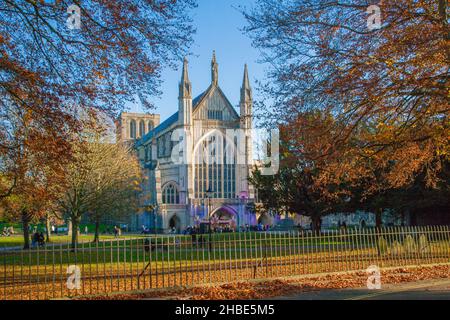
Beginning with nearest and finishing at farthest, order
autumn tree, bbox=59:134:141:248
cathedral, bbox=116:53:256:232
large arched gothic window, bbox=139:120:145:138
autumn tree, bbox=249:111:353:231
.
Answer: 1. autumn tree, bbox=249:111:353:231
2. autumn tree, bbox=59:134:141:248
3. cathedral, bbox=116:53:256:232
4. large arched gothic window, bbox=139:120:145:138

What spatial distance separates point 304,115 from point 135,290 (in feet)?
21.8

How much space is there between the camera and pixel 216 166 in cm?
7825

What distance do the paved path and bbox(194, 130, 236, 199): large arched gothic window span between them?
213 ft

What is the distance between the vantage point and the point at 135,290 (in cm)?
1189

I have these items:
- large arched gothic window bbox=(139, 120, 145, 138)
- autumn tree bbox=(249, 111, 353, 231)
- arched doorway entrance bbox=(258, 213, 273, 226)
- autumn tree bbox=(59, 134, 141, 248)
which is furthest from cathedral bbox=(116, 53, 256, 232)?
autumn tree bbox=(59, 134, 141, 248)

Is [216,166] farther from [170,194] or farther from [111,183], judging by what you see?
[111,183]

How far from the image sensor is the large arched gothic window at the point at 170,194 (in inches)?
3103

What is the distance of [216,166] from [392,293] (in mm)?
66826

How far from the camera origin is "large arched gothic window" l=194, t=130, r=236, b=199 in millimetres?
77562

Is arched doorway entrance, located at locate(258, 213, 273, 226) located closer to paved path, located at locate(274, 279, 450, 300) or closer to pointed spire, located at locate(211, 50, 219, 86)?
pointed spire, located at locate(211, 50, 219, 86)

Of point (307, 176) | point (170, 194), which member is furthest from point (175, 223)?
point (307, 176)

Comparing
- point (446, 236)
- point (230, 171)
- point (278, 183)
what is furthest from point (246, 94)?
point (446, 236)

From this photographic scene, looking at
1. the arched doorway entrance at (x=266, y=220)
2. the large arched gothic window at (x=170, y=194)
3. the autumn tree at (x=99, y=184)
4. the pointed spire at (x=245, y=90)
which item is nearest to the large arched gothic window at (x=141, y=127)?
the large arched gothic window at (x=170, y=194)
